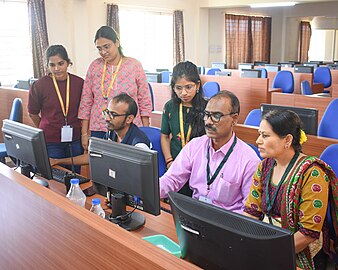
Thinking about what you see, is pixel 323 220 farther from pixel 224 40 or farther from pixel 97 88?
pixel 224 40

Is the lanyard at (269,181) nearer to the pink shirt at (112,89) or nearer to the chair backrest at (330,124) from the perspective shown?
the pink shirt at (112,89)

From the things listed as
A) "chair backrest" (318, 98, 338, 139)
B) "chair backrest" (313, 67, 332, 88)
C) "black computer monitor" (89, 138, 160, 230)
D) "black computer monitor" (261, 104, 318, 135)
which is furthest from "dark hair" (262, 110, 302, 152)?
"chair backrest" (313, 67, 332, 88)

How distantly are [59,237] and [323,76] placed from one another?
8.16 m

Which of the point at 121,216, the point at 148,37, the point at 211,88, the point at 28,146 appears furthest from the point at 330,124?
the point at 148,37

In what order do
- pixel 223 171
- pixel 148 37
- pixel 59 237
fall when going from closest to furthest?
pixel 59 237 → pixel 223 171 → pixel 148 37

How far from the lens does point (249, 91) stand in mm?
5965

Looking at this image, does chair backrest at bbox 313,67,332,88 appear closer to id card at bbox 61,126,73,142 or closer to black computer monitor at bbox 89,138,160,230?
id card at bbox 61,126,73,142

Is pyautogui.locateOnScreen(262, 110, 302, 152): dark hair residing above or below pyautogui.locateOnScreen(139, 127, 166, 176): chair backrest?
above

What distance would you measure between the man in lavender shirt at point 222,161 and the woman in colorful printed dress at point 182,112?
0.39 meters

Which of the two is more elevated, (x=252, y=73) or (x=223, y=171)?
(x=252, y=73)

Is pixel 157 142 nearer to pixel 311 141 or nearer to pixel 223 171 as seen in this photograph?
pixel 223 171

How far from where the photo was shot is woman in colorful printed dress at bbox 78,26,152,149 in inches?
111

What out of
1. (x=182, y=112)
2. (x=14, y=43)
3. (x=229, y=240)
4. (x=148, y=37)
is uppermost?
(x=148, y=37)

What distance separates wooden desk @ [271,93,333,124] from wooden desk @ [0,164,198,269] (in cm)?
344
